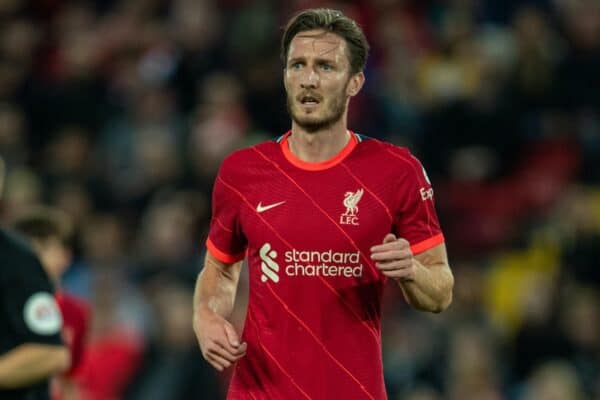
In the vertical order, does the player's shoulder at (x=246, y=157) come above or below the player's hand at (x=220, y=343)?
above

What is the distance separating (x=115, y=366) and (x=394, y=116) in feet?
10.2

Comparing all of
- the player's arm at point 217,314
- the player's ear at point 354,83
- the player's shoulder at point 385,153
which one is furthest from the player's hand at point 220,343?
the player's ear at point 354,83

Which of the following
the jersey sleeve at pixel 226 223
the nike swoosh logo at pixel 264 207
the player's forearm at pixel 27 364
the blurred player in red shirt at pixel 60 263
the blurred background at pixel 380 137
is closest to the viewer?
the nike swoosh logo at pixel 264 207

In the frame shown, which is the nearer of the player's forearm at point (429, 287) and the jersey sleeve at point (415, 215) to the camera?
the player's forearm at point (429, 287)

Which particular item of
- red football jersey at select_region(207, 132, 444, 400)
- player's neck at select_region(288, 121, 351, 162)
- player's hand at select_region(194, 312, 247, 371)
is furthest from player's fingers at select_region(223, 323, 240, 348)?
player's neck at select_region(288, 121, 351, 162)

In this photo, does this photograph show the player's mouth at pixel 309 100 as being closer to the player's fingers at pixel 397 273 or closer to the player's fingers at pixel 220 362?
the player's fingers at pixel 397 273

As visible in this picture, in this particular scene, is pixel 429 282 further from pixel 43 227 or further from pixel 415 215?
pixel 43 227

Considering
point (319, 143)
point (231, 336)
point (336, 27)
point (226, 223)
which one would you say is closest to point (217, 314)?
point (231, 336)

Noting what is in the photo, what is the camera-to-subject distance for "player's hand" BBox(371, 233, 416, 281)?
14.0 ft

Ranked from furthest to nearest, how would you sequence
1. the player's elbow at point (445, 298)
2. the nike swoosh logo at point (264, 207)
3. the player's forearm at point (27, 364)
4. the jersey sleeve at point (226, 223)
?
the player's forearm at point (27, 364)
the jersey sleeve at point (226, 223)
the nike swoosh logo at point (264, 207)
the player's elbow at point (445, 298)

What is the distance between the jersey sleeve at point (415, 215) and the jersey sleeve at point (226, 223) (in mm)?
593

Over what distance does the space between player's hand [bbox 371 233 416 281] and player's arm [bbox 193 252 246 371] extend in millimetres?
620

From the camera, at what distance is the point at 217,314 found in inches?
190

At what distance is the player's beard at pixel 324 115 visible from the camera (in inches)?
188
